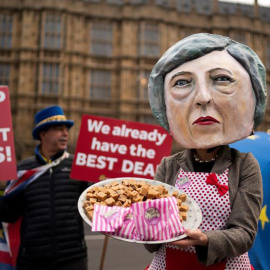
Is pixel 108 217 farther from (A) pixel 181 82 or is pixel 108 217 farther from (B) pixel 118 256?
(B) pixel 118 256

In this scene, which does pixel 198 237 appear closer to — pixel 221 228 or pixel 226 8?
pixel 221 228

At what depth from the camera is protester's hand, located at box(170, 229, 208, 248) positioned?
43.8 inches

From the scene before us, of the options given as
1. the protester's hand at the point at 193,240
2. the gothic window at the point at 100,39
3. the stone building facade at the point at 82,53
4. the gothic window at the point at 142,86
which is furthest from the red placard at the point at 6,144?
the gothic window at the point at 100,39

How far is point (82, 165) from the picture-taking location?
3141mm

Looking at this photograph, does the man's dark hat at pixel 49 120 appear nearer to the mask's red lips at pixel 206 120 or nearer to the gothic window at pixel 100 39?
the mask's red lips at pixel 206 120

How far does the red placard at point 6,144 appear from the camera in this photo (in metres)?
2.65

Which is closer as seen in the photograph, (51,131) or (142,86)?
(51,131)

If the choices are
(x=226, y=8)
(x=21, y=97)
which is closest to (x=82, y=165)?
(x=21, y=97)

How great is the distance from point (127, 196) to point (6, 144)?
1.77m

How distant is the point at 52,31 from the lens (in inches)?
699

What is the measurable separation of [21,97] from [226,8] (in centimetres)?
1687

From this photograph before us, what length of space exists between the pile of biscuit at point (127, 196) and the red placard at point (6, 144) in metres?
1.51

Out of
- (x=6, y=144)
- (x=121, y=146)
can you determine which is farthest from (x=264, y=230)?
(x=6, y=144)

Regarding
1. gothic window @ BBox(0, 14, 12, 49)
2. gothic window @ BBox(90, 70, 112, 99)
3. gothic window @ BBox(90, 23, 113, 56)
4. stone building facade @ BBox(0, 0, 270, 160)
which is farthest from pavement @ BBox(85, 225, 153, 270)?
gothic window @ BBox(0, 14, 12, 49)
